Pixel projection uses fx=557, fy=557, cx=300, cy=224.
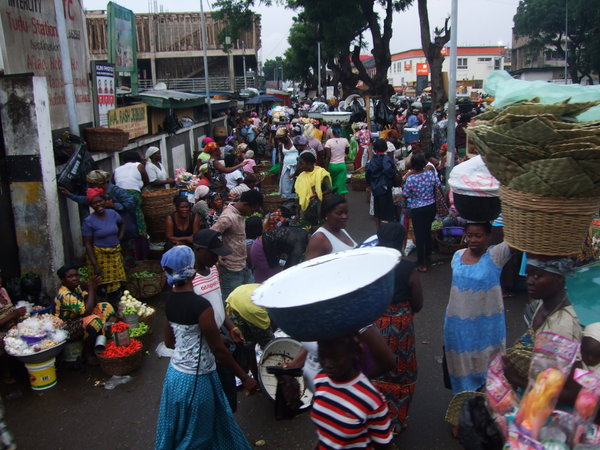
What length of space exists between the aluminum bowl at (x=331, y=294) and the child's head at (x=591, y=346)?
2.92 ft

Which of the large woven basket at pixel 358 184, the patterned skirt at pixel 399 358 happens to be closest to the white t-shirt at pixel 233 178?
the large woven basket at pixel 358 184

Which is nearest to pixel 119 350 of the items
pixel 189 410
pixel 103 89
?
pixel 189 410

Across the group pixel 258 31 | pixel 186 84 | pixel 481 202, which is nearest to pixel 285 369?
pixel 481 202

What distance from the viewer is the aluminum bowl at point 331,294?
2.33m

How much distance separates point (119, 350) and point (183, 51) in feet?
131

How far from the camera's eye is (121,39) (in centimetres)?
1079

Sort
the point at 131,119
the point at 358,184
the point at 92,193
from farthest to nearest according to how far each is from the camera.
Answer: the point at 358,184, the point at 131,119, the point at 92,193

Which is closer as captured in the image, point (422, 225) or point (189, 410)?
point (189, 410)

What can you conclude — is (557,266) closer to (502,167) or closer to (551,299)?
(551,299)

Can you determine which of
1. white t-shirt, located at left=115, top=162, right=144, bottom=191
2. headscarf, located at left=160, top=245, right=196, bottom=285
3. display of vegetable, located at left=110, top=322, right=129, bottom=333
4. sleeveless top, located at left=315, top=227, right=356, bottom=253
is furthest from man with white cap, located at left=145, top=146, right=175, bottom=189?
headscarf, located at left=160, top=245, right=196, bottom=285

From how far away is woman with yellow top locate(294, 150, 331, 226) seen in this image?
830cm

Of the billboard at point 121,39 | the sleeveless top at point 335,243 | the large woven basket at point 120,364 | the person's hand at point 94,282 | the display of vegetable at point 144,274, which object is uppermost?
the billboard at point 121,39

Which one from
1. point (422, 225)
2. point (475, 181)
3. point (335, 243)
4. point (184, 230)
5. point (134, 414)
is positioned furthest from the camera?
point (422, 225)

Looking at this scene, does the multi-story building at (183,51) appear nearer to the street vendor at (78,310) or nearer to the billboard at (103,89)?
the billboard at (103,89)
